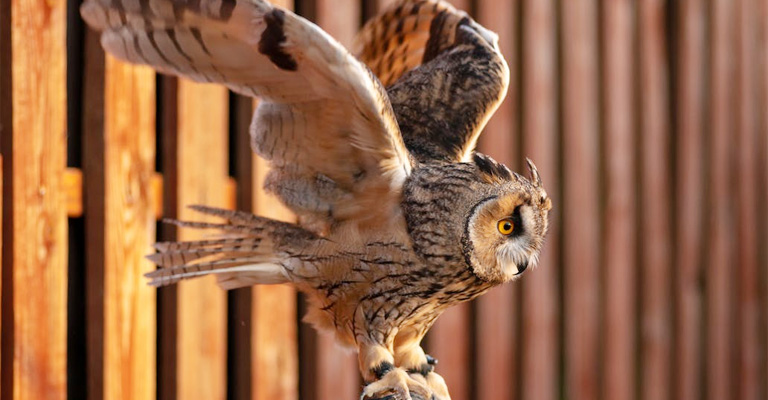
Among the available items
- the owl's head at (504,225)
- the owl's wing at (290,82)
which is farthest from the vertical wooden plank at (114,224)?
the owl's head at (504,225)

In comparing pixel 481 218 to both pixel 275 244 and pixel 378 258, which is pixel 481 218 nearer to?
pixel 378 258

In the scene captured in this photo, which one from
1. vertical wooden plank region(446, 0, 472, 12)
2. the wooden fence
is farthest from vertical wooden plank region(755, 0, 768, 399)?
vertical wooden plank region(446, 0, 472, 12)

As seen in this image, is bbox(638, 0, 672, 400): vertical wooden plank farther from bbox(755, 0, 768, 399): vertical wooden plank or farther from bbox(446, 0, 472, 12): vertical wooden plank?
bbox(446, 0, 472, 12): vertical wooden plank

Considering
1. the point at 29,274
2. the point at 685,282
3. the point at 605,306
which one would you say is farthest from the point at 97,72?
the point at 685,282

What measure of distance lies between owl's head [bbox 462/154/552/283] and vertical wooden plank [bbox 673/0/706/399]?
216cm

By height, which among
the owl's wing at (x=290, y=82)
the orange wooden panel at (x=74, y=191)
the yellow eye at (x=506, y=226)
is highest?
the owl's wing at (x=290, y=82)

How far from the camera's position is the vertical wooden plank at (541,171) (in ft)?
9.97

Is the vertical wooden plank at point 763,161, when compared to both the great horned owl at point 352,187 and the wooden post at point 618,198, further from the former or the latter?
the great horned owl at point 352,187

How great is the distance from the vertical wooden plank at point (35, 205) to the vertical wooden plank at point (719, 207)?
258 cm

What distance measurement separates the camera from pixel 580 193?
10.4 ft

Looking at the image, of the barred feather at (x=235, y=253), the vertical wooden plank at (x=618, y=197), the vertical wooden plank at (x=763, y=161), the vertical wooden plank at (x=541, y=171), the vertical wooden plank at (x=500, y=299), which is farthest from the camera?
the vertical wooden plank at (x=763, y=161)

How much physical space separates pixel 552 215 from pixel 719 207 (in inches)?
39.3

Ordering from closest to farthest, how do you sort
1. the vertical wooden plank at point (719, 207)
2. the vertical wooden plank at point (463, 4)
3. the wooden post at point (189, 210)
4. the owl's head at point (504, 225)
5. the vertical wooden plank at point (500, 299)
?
the owl's head at point (504, 225), the wooden post at point (189, 210), the vertical wooden plank at point (463, 4), the vertical wooden plank at point (500, 299), the vertical wooden plank at point (719, 207)

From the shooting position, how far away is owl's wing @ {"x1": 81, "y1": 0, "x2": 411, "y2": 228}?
4.40 ft
